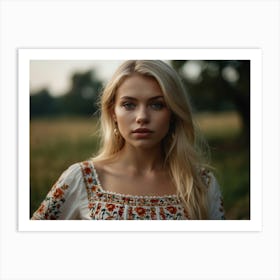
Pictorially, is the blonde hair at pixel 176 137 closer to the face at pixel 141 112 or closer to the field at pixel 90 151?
the face at pixel 141 112

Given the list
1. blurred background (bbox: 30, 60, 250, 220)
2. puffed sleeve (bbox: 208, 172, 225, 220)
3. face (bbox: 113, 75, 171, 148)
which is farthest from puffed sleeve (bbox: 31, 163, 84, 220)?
puffed sleeve (bbox: 208, 172, 225, 220)

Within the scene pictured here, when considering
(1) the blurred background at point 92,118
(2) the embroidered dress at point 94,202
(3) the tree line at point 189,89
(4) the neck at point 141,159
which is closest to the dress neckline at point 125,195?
(2) the embroidered dress at point 94,202

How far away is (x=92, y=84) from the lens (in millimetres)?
2311

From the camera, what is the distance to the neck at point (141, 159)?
210 cm

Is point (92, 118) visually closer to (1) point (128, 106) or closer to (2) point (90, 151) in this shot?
(2) point (90, 151)

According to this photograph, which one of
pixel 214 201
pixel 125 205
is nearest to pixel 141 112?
pixel 125 205

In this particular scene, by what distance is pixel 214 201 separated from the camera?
213cm

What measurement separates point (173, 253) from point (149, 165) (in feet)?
1.46

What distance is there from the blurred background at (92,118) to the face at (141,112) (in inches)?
7.7

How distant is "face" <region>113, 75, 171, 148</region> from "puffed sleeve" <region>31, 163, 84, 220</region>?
0.90 feet
